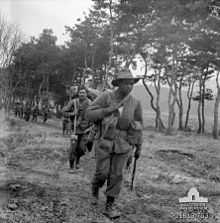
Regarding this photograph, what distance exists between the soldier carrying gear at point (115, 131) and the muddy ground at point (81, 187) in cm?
49

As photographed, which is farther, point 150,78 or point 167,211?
point 150,78

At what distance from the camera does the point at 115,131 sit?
4.13 meters

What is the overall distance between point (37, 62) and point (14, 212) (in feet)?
84.4

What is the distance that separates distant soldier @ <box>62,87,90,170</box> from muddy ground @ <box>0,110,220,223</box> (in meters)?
0.37

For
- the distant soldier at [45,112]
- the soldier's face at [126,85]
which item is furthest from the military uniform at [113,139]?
the distant soldier at [45,112]

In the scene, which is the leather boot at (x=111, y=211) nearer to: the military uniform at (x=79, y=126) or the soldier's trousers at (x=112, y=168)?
the soldier's trousers at (x=112, y=168)

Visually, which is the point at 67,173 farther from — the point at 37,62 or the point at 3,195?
the point at 37,62

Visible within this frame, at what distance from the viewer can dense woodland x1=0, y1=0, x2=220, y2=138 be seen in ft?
52.5

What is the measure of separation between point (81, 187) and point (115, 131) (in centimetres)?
169

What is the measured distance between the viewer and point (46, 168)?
6820 millimetres

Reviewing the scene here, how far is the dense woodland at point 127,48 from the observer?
16016 mm

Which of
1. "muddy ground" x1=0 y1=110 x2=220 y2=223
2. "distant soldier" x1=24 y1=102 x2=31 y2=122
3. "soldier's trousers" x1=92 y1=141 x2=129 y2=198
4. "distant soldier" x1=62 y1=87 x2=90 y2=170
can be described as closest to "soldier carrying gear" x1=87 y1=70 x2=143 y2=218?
"soldier's trousers" x1=92 y1=141 x2=129 y2=198

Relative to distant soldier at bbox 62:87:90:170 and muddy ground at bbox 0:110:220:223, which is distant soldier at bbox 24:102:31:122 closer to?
muddy ground at bbox 0:110:220:223

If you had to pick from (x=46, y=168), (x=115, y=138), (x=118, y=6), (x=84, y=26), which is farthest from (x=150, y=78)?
(x=115, y=138)
